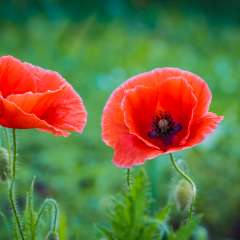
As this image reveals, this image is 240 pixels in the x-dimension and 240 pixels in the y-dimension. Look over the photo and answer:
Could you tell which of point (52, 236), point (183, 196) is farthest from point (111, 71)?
point (52, 236)

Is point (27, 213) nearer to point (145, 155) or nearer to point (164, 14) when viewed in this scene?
point (145, 155)

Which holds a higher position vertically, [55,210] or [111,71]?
[55,210]

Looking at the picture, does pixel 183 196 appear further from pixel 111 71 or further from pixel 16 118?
pixel 111 71

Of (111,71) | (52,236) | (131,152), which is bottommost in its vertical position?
(111,71)

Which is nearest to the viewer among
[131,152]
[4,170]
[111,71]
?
[131,152]

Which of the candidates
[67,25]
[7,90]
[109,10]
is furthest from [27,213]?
[109,10]

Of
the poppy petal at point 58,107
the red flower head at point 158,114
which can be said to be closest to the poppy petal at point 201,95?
the red flower head at point 158,114

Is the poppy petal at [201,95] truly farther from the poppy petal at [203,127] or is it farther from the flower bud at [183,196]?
the flower bud at [183,196]

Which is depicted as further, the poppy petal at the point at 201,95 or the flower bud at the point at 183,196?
the flower bud at the point at 183,196
